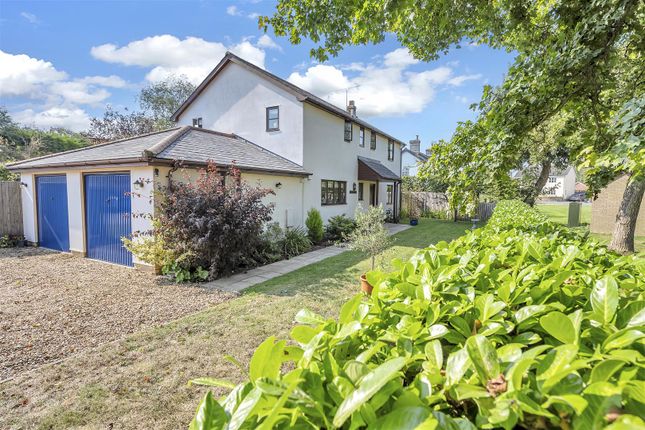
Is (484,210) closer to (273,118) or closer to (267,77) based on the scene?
(273,118)

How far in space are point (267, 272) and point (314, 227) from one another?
5266mm

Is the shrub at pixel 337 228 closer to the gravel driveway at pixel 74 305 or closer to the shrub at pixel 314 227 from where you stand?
the shrub at pixel 314 227

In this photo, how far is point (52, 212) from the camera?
11695 mm

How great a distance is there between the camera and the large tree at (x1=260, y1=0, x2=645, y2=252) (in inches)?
145

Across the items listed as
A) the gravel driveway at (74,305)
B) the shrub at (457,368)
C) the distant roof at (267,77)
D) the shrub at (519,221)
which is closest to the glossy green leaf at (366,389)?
the shrub at (457,368)

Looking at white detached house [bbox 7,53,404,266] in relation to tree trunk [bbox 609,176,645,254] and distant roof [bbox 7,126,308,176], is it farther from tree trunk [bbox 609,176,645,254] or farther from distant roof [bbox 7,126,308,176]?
tree trunk [bbox 609,176,645,254]

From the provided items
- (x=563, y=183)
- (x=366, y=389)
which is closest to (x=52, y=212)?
(x=366, y=389)

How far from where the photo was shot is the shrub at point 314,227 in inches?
560

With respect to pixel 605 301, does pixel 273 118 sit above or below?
above

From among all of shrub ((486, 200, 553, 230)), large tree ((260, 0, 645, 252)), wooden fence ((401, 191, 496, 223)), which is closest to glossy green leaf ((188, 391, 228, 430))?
large tree ((260, 0, 645, 252))

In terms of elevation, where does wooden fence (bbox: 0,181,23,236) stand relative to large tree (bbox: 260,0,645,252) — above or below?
below

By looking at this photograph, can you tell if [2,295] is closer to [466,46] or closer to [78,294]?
[78,294]

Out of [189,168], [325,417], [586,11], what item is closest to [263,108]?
[189,168]

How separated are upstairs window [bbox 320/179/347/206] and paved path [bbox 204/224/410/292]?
4.34 metres
